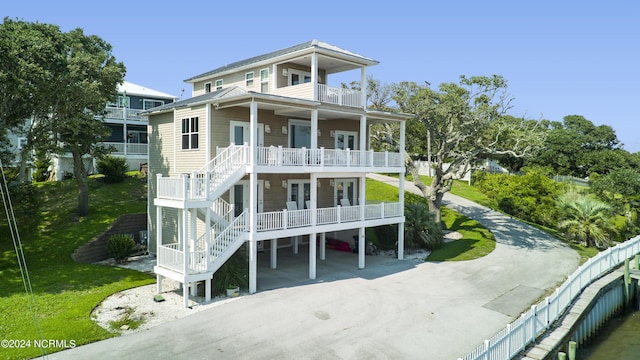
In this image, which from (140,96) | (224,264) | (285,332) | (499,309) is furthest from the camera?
(140,96)

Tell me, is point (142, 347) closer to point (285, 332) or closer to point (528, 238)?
point (285, 332)

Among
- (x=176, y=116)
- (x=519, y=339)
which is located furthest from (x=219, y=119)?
(x=519, y=339)

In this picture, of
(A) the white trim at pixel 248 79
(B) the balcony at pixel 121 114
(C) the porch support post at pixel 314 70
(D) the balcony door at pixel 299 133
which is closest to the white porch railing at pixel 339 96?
(C) the porch support post at pixel 314 70

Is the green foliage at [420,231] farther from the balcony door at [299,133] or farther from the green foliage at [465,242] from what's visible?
the balcony door at [299,133]

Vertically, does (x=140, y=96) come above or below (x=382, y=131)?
above

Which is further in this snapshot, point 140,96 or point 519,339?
point 140,96

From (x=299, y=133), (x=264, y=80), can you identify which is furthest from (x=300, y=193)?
(x=264, y=80)

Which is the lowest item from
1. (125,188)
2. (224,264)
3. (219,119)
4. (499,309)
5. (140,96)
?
(499,309)
